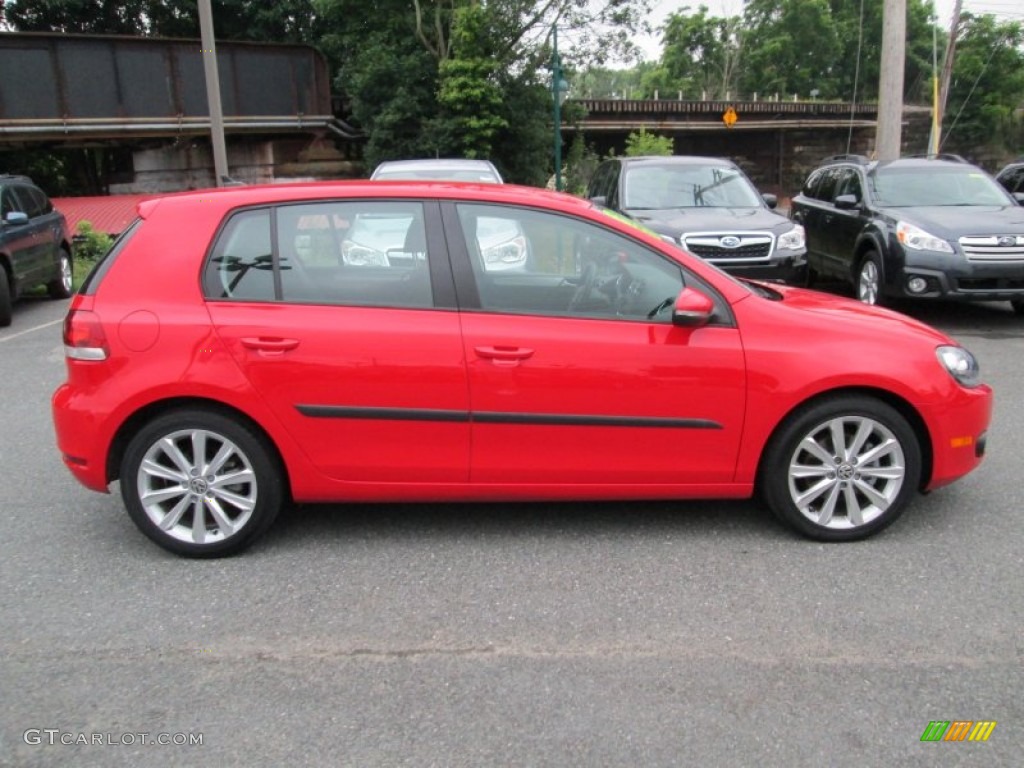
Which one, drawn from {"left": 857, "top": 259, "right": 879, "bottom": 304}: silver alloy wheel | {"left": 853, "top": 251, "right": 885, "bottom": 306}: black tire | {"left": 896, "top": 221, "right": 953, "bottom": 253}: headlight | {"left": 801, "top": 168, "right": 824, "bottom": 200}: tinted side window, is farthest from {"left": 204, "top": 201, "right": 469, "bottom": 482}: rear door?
{"left": 801, "top": 168, "right": 824, "bottom": 200}: tinted side window

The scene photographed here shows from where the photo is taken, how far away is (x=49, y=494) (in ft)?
15.3

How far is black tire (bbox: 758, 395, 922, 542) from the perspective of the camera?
12.4 ft

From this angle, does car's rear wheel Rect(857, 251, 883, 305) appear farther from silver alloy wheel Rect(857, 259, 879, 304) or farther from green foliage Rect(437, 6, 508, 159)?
green foliage Rect(437, 6, 508, 159)

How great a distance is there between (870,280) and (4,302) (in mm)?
9670

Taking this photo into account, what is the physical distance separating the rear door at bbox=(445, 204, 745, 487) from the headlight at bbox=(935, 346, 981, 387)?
3.29 ft

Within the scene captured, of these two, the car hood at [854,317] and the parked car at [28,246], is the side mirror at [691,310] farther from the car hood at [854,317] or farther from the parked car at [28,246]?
the parked car at [28,246]

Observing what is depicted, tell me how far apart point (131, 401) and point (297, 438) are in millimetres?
721

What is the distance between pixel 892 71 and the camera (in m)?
14.2

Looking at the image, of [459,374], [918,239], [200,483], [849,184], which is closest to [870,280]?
[918,239]

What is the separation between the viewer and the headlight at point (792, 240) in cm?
875

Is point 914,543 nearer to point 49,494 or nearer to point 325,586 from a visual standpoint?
point 325,586

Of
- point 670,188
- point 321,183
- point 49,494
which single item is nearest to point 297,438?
point 321,183

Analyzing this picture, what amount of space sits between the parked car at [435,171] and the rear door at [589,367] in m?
6.74

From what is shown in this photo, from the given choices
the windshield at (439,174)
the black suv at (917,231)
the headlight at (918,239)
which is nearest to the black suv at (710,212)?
the black suv at (917,231)
